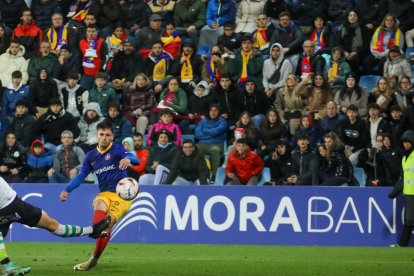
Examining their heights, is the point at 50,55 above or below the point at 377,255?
above

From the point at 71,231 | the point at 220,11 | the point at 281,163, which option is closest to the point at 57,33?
the point at 220,11

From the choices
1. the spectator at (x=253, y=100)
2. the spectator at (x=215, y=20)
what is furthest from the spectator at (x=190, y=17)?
the spectator at (x=253, y=100)

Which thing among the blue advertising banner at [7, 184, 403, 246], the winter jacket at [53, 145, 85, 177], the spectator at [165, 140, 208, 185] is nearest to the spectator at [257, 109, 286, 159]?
the spectator at [165, 140, 208, 185]

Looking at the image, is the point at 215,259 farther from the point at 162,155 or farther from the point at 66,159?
the point at 66,159

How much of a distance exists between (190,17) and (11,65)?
4.46 meters

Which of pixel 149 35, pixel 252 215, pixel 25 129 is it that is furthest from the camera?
pixel 149 35

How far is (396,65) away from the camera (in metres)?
22.2

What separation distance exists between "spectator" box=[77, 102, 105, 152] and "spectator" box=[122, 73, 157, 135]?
0.69 m

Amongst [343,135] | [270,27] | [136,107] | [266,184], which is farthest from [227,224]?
[270,27]

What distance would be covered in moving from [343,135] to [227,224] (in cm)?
338

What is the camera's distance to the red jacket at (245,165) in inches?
798

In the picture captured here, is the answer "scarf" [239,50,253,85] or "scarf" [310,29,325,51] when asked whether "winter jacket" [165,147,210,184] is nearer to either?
"scarf" [239,50,253,85]

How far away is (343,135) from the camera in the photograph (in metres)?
21.0

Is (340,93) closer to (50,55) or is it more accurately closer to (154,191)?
(154,191)
